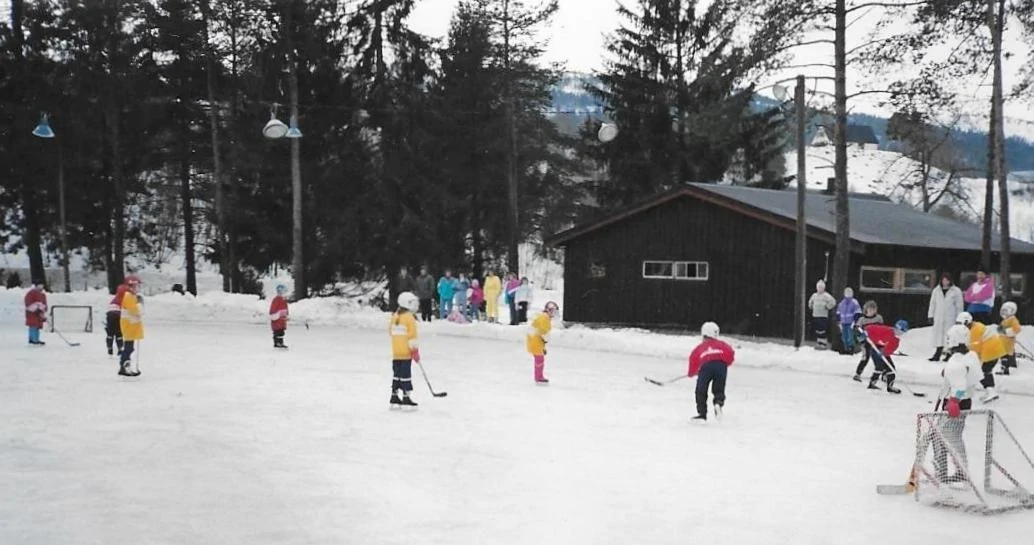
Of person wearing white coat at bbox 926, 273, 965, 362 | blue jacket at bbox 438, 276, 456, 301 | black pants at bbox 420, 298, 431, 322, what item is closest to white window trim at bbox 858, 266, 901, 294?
person wearing white coat at bbox 926, 273, 965, 362

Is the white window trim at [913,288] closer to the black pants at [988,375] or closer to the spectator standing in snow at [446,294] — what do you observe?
the black pants at [988,375]

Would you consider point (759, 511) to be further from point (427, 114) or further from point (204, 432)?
point (427, 114)

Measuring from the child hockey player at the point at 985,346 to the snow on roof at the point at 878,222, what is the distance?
9754mm

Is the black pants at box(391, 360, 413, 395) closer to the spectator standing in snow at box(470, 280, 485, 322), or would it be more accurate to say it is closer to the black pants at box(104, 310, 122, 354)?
the black pants at box(104, 310, 122, 354)

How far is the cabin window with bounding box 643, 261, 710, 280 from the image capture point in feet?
89.9

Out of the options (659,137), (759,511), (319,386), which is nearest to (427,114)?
(659,137)

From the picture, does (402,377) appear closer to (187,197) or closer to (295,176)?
(295,176)

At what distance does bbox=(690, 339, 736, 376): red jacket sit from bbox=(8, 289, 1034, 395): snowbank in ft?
19.0

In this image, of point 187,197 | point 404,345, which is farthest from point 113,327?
point 187,197

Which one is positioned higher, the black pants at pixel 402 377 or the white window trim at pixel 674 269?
the white window trim at pixel 674 269

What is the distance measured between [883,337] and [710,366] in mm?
4300

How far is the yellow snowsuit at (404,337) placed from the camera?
12227 millimetres

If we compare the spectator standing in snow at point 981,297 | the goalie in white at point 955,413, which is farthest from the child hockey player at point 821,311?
the goalie in white at point 955,413

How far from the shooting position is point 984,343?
527 inches
